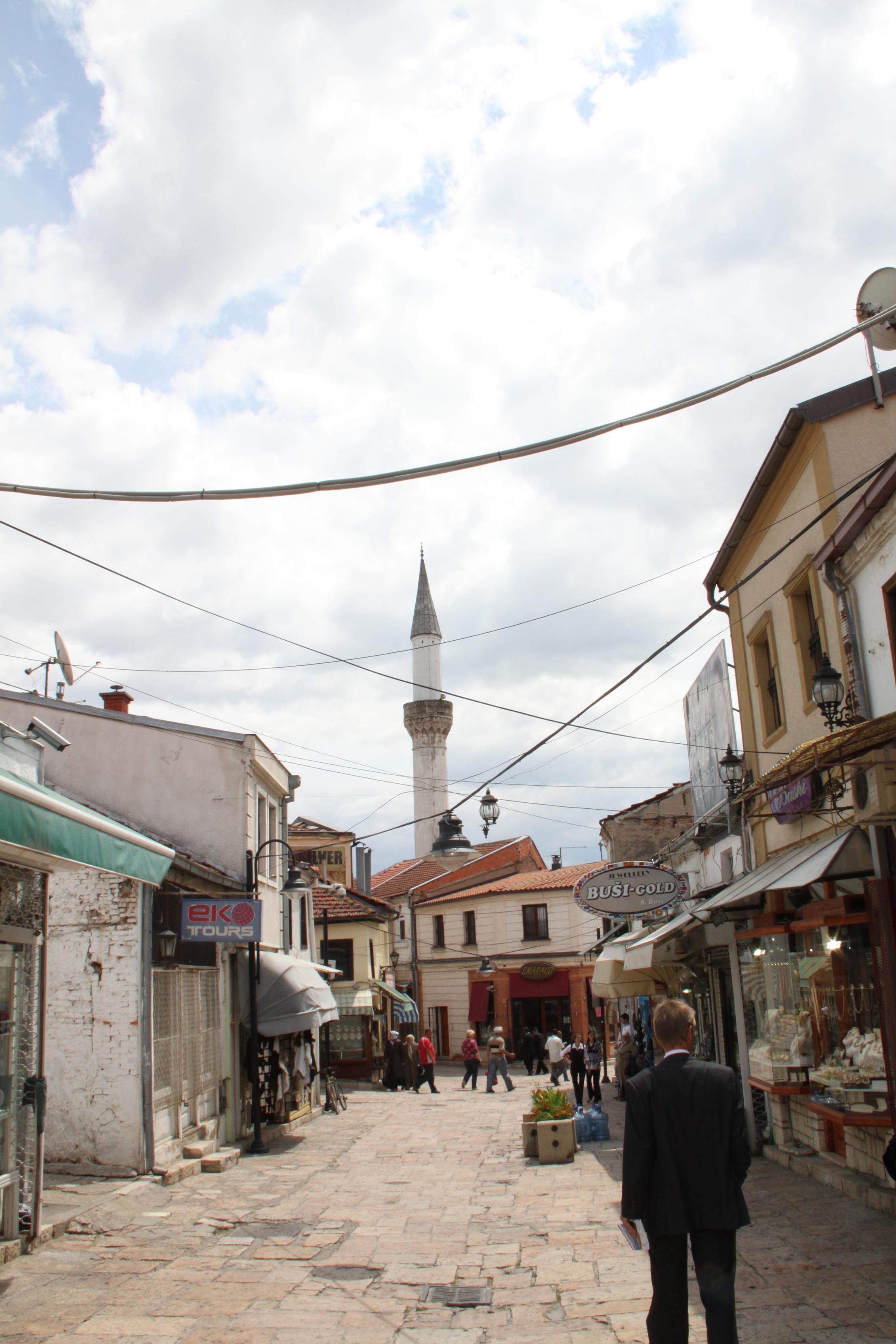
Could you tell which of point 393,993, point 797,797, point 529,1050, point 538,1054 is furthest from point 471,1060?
point 797,797

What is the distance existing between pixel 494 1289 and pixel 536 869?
43.9 metres

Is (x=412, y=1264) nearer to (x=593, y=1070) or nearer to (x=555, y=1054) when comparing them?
(x=593, y=1070)

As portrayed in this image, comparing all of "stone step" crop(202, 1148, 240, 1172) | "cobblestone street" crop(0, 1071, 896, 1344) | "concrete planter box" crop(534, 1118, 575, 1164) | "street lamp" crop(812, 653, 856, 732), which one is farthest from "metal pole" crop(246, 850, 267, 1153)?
"street lamp" crop(812, 653, 856, 732)

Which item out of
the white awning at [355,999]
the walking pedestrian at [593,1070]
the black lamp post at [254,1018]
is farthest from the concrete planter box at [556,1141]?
the white awning at [355,999]

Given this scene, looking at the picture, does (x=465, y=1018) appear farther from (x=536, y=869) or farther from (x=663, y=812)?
(x=663, y=812)

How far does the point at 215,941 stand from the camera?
12.9m

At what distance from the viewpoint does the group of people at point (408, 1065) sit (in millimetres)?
25109

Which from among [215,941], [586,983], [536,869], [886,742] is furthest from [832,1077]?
[536,869]

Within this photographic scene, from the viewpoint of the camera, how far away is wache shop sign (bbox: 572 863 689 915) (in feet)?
46.6

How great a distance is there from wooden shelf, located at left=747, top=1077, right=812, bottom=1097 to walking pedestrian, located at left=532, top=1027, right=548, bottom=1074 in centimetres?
1873

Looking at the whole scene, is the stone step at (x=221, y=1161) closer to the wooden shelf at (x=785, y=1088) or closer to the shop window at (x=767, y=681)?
the wooden shelf at (x=785, y=1088)

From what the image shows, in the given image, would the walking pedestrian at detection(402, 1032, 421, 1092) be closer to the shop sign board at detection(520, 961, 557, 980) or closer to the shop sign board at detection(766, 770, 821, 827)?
the shop sign board at detection(520, 961, 557, 980)

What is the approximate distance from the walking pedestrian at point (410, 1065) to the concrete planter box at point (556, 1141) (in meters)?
13.7

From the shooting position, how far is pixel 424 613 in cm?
5562
